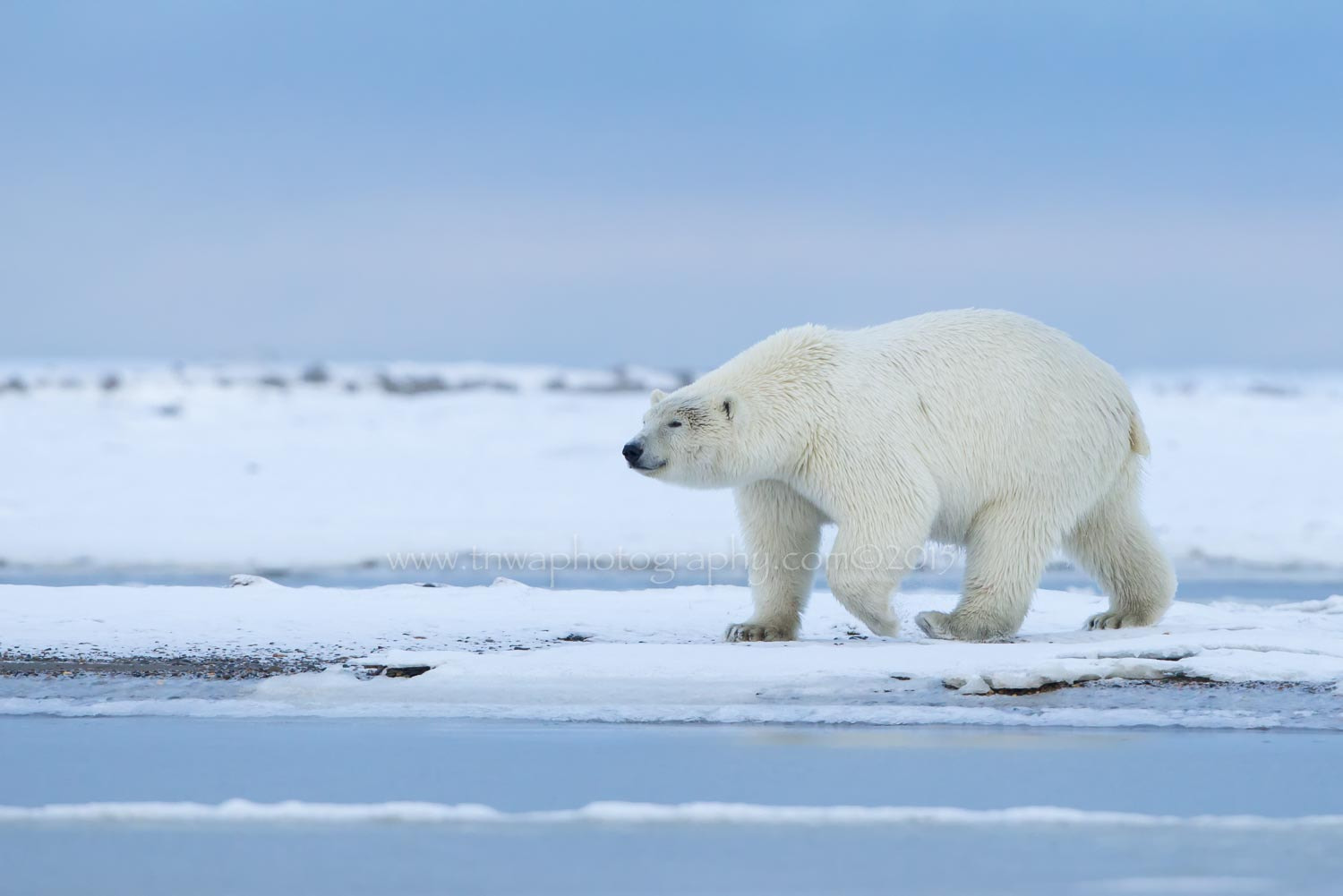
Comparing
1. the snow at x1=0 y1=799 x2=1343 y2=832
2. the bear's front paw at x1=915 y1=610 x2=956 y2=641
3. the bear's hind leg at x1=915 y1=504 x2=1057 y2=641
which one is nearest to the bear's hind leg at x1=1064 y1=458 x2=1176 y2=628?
the bear's hind leg at x1=915 y1=504 x2=1057 y2=641

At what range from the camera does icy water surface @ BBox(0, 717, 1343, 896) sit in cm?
340

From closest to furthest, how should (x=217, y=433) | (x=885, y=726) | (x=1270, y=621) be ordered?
(x=885, y=726) → (x=1270, y=621) → (x=217, y=433)

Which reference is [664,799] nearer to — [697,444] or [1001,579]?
[697,444]

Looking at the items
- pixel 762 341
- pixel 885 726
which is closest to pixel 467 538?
pixel 762 341

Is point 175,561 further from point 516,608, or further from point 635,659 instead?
point 635,659

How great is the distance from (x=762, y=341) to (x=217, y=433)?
13919mm

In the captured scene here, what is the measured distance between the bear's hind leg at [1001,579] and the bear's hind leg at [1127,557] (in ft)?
2.01

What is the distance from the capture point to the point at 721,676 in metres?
5.62

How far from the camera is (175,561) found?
12578 mm

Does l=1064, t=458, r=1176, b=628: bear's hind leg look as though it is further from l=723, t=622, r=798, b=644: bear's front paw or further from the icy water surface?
the icy water surface

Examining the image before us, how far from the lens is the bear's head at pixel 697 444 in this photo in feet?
21.8

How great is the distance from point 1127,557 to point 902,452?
150 cm

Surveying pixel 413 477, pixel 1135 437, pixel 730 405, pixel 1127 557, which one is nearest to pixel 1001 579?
pixel 1127 557

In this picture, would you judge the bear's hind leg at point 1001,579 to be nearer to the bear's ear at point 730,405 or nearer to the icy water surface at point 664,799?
the bear's ear at point 730,405
